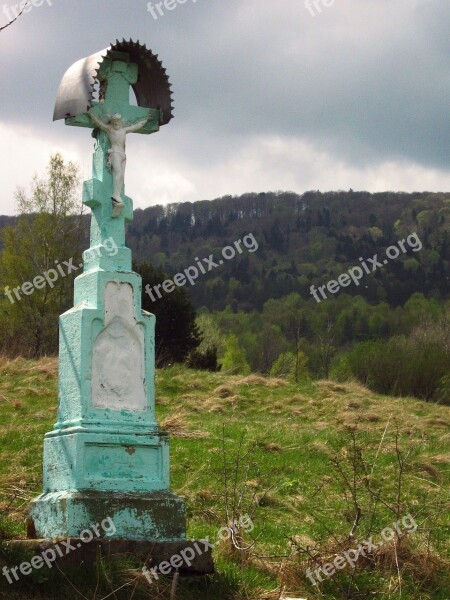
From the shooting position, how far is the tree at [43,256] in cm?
3434

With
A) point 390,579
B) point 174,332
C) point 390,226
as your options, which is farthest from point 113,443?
point 390,226

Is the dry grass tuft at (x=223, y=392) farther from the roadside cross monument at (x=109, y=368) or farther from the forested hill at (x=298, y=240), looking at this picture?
the forested hill at (x=298, y=240)

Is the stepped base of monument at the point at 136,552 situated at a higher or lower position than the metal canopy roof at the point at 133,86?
lower

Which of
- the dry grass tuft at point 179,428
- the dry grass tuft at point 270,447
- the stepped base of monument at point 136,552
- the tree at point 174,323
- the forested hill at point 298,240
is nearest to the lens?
the stepped base of monument at point 136,552

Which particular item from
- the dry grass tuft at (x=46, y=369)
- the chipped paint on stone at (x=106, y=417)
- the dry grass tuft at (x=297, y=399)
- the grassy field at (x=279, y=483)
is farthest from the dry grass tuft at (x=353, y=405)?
the chipped paint on stone at (x=106, y=417)

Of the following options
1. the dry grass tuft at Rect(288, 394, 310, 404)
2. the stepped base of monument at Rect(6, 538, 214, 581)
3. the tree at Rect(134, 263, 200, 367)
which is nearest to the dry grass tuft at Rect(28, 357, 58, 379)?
the dry grass tuft at Rect(288, 394, 310, 404)

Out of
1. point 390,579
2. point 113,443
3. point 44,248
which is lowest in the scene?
point 390,579

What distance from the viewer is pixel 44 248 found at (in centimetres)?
3547

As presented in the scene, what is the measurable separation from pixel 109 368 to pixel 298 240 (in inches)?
4387

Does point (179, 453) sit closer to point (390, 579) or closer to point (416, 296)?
point (390, 579)

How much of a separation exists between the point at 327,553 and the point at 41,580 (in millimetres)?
2477

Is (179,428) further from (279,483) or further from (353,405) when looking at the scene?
(353,405)

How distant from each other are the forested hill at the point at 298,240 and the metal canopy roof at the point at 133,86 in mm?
77242

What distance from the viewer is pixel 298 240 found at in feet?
387
